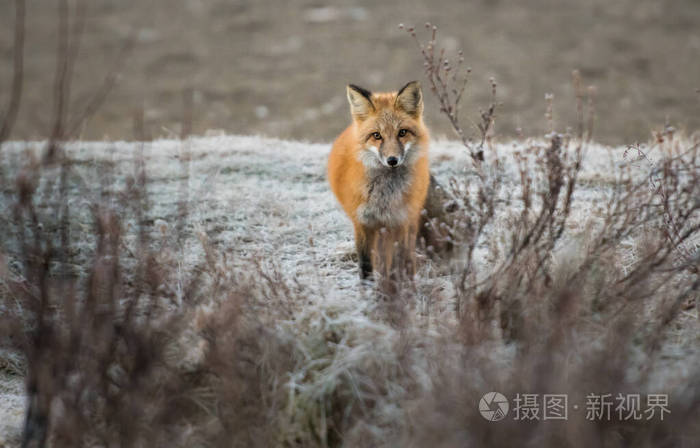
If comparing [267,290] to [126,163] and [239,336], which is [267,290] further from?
[126,163]

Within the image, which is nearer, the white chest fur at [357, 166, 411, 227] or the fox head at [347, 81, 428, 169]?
the fox head at [347, 81, 428, 169]

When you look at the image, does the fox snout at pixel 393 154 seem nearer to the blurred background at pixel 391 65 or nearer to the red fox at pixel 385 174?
the red fox at pixel 385 174

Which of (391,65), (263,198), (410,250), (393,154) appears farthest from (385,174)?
(391,65)

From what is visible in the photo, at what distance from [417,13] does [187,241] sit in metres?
20.2

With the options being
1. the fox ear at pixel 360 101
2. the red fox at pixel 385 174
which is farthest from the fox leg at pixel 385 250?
the fox ear at pixel 360 101

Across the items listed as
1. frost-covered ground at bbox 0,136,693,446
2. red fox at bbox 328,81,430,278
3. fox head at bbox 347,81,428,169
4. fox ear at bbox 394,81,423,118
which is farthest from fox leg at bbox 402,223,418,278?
fox ear at bbox 394,81,423,118

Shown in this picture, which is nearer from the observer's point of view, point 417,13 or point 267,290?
point 267,290

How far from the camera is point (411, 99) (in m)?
4.71

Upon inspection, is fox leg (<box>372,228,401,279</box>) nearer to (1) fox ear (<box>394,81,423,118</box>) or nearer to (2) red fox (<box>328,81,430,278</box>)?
(2) red fox (<box>328,81,430,278</box>)

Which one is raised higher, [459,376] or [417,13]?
[417,13]

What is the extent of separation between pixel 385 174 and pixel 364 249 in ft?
1.82

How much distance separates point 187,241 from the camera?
226 inches

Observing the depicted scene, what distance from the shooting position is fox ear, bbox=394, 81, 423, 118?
4.62m

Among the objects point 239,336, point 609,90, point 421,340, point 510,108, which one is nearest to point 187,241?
point 239,336
